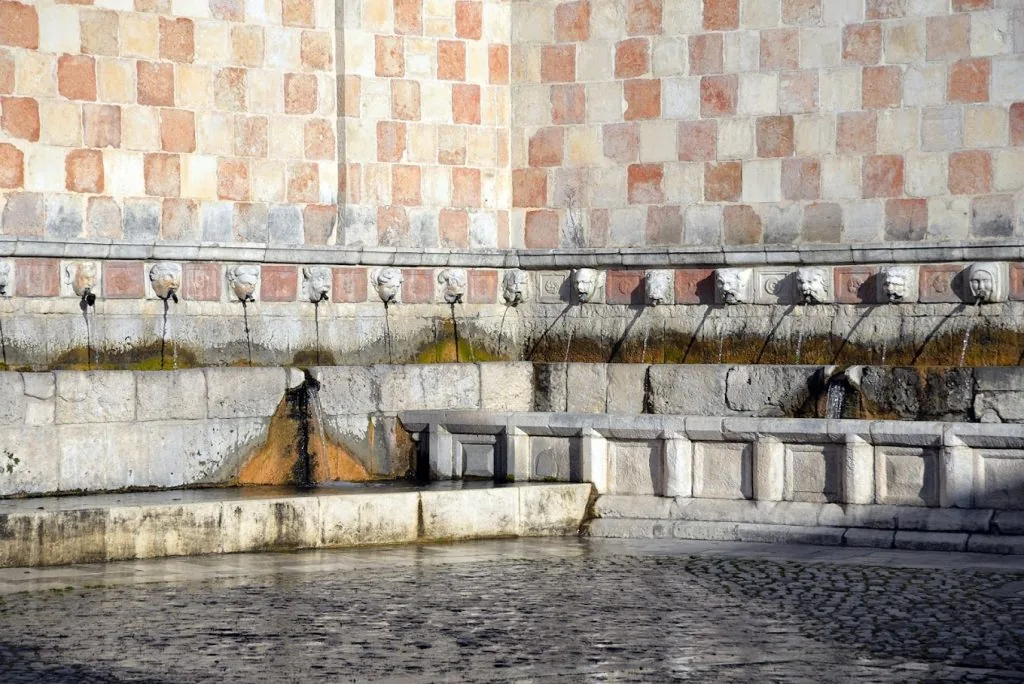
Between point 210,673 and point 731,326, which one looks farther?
point 731,326

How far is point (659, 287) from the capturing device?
510 inches

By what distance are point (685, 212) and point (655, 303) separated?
718 millimetres

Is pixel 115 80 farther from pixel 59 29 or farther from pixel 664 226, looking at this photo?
pixel 664 226

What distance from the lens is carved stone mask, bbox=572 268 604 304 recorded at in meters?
13.2

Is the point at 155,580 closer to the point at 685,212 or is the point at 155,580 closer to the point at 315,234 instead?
the point at 315,234

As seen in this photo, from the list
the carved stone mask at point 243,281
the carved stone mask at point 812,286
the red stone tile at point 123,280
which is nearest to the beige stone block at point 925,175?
the carved stone mask at point 812,286

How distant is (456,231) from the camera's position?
13570 mm

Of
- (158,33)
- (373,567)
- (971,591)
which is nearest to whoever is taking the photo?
(971,591)

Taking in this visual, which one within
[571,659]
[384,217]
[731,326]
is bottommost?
[571,659]

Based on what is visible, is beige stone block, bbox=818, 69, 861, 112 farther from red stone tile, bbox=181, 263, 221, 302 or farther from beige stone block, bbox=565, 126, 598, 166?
red stone tile, bbox=181, 263, 221, 302

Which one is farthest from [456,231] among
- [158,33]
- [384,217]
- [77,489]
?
[77,489]

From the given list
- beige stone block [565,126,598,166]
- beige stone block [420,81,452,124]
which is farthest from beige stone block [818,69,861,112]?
beige stone block [420,81,452,124]

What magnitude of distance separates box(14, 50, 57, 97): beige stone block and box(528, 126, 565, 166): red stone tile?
12.0 feet

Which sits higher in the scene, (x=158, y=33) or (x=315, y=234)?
(x=158, y=33)
